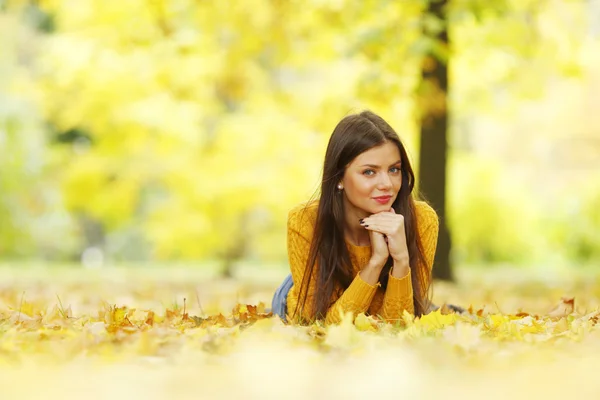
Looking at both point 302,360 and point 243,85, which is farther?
point 243,85

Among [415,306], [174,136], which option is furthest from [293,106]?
[415,306]

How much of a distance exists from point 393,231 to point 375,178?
0.89ft

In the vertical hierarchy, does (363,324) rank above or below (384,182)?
below

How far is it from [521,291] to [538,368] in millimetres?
6712

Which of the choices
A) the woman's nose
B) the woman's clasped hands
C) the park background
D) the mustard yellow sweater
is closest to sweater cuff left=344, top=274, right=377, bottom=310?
the mustard yellow sweater

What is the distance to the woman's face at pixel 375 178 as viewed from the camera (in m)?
3.76

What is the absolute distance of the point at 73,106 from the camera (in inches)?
465

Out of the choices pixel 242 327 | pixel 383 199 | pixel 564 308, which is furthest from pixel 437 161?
pixel 242 327

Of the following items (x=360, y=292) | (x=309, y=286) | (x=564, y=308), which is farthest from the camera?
(x=564, y=308)

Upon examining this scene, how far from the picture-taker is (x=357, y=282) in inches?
146

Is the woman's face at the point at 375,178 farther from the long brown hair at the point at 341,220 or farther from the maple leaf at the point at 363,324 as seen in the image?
the maple leaf at the point at 363,324

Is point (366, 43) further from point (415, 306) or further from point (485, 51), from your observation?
point (415, 306)

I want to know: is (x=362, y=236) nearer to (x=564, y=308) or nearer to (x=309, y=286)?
(x=309, y=286)

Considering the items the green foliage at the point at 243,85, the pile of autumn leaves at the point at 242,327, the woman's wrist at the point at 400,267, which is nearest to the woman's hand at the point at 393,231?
the woman's wrist at the point at 400,267
